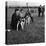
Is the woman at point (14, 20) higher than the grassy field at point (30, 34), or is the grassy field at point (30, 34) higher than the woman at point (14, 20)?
the woman at point (14, 20)

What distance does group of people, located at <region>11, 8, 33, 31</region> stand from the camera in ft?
17.5

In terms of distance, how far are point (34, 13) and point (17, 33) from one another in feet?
3.08

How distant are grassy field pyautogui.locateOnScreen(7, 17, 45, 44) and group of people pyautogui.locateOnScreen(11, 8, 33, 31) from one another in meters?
0.16

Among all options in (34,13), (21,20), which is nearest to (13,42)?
(21,20)

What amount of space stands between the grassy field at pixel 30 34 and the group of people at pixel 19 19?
0.16 meters

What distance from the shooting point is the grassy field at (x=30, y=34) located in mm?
5297

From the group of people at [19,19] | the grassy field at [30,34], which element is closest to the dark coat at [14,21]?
the group of people at [19,19]

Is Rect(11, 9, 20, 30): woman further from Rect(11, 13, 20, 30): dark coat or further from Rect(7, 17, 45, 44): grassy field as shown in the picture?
Rect(7, 17, 45, 44): grassy field

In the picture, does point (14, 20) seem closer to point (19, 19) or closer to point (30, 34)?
point (19, 19)

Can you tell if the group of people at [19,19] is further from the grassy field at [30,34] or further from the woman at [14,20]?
the grassy field at [30,34]

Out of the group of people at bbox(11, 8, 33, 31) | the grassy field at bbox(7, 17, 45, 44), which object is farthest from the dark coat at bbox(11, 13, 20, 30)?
the grassy field at bbox(7, 17, 45, 44)

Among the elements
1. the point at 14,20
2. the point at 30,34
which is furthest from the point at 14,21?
the point at 30,34

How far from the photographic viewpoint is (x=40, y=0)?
219 inches

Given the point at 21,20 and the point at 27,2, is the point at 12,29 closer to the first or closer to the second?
the point at 21,20
